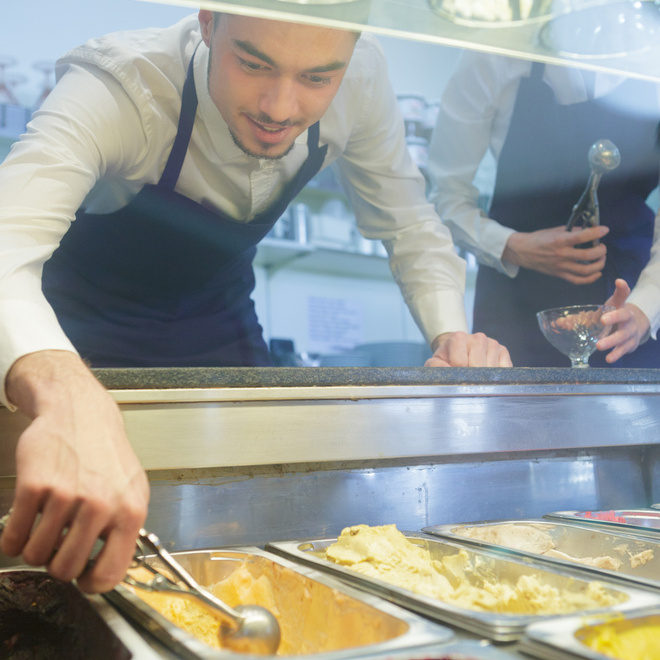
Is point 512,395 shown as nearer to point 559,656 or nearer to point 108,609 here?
point 559,656

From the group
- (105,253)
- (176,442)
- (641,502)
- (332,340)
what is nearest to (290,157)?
(105,253)

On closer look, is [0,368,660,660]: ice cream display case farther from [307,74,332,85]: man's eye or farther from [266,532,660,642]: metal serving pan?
[307,74,332,85]: man's eye

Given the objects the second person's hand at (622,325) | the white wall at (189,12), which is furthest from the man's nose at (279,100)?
the white wall at (189,12)

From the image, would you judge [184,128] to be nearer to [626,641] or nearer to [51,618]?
[51,618]

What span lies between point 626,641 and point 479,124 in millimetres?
2004

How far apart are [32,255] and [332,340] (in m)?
2.93

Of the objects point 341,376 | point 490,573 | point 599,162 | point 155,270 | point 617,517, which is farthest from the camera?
point 599,162

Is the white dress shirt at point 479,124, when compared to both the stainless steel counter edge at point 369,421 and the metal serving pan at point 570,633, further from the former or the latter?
the metal serving pan at point 570,633

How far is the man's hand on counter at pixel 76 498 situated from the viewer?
21.6 inches

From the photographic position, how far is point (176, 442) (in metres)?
0.89

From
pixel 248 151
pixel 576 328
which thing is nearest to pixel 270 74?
pixel 248 151

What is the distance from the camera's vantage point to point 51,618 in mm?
737

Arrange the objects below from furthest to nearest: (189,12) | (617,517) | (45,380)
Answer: (189,12) < (617,517) < (45,380)

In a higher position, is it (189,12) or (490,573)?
(189,12)
